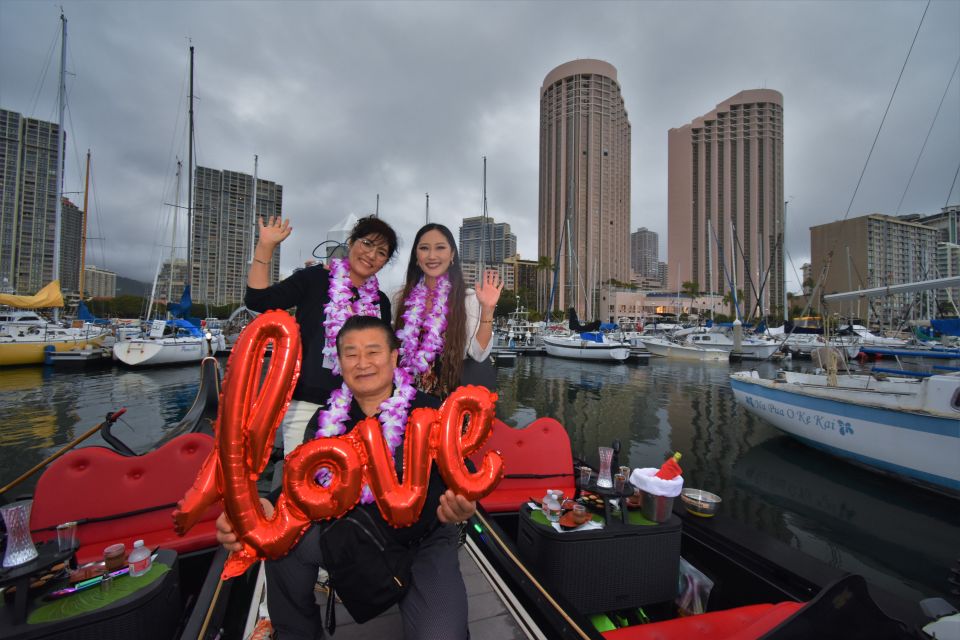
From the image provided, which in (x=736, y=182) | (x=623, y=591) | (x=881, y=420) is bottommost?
(x=623, y=591)

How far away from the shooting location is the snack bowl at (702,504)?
2967 millimetres

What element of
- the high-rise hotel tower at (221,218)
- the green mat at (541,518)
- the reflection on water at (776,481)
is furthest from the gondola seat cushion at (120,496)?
the high-rise hotel tower at (221,218)

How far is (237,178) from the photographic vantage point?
39.8m

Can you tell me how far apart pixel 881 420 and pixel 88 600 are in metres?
10.1

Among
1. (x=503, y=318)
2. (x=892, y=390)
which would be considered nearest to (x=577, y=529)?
(x=892, y=390)

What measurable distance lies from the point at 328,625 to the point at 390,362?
1.37m

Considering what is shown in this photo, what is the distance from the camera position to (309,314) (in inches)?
96.2

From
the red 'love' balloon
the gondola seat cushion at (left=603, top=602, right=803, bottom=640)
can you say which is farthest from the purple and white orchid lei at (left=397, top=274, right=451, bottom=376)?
the gondola seat cushion at (left=603, top=602, right=803, bottom=640)

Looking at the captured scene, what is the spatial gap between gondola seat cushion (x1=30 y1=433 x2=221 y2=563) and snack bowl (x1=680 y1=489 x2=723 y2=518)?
3.74 metres

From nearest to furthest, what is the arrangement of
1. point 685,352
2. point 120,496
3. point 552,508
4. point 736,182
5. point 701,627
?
1. point 701,627
2. point 552,508
3. point 120,496
4. point 685,352
5. point 736,182

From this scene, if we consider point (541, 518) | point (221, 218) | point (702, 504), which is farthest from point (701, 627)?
point (221, 218)

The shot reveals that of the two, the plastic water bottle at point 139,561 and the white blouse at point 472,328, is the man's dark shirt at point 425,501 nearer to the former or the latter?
the white blouse at point 472,328

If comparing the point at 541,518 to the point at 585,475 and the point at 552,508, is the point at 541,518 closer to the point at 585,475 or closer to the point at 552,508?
the point at 552,508

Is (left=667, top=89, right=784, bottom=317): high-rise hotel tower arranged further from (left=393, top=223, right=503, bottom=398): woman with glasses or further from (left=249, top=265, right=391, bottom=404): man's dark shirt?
(left=249, top=265, right=391, bottom=404): man's dark shirt
